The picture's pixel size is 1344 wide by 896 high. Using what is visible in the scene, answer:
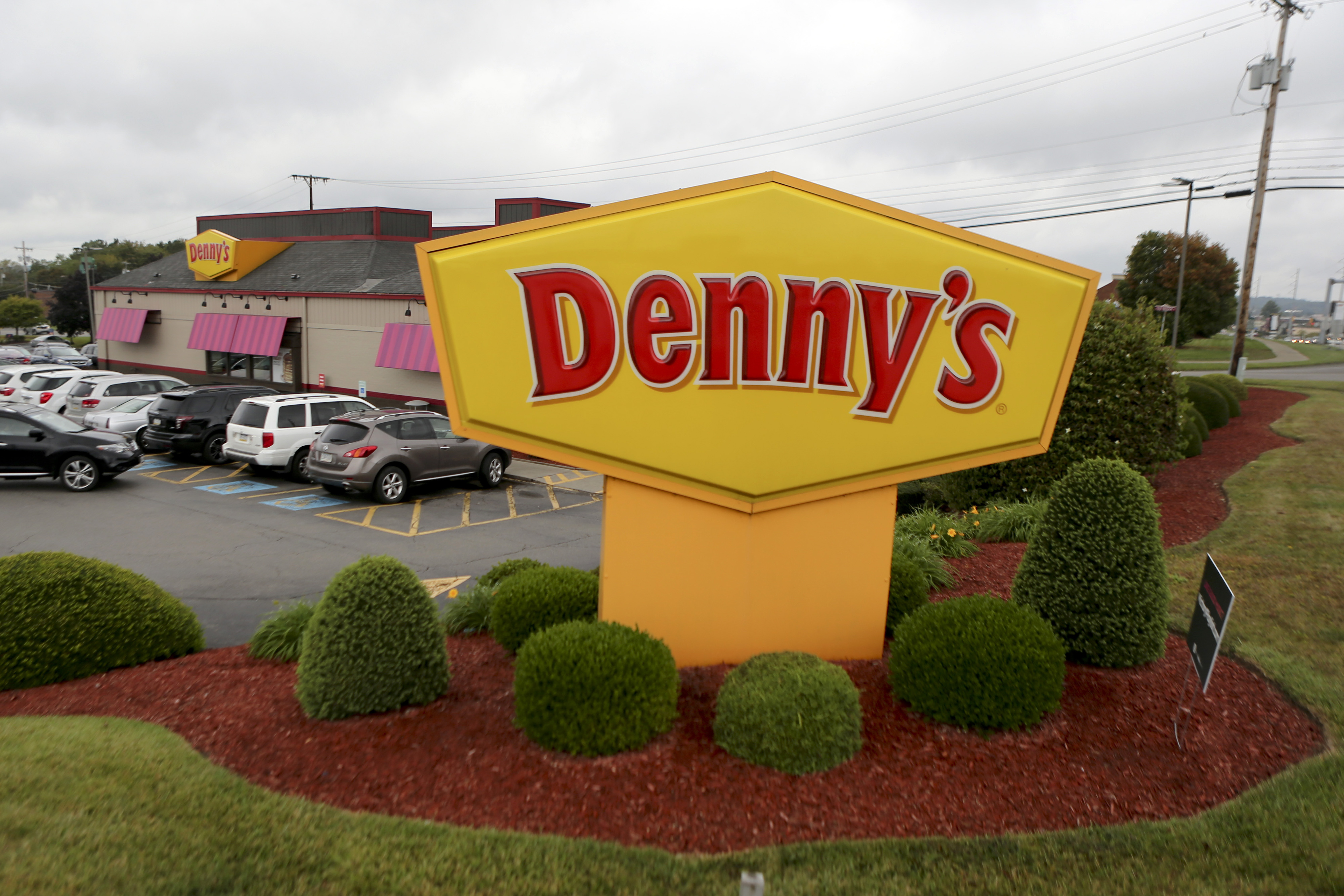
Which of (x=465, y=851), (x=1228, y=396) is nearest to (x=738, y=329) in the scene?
(x=465, y=851)

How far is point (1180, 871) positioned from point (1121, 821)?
18.0 inches

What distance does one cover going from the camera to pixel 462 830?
14.0 feet

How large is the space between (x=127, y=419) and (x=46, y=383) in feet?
20.3

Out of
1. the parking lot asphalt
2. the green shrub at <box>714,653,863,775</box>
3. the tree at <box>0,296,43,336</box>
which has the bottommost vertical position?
the parking lot asphalt

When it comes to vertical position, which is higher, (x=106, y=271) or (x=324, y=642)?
(x=106, y=271)

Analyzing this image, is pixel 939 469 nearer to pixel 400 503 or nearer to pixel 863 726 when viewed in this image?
pixel 863 726

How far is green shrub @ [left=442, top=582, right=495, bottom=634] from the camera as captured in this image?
7.33 metres

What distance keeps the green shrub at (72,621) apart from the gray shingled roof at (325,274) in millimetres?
16931

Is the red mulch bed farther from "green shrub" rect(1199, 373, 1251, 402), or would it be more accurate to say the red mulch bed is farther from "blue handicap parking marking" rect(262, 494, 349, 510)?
"green shrub" rect(1199, 373, 1251, 402)

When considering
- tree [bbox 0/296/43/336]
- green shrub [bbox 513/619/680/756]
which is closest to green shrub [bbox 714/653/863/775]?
green shrub [bbox 513/619/680/756]

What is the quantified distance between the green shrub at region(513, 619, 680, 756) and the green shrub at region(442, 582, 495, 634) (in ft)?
7.43

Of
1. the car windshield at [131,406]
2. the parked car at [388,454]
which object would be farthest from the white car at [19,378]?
the parked car at [388,454]

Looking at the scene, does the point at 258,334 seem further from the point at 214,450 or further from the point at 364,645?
the point at 364,645

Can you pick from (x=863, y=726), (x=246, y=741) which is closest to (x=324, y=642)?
(x=246, y=741)
